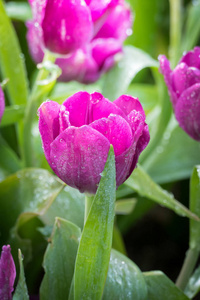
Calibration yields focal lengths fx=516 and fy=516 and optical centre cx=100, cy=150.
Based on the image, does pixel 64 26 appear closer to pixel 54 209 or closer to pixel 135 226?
pixel 54 209

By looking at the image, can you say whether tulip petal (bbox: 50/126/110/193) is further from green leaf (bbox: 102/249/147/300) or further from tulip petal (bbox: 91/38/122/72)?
tulip petal (bbox: 91/38/122/72)

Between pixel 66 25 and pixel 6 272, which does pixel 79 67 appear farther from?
pixel 6 272

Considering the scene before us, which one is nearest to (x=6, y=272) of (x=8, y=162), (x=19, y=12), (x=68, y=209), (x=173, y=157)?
(x=68, y=209)

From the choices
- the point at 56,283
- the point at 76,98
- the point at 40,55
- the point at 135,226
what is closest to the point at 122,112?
the point at 76,98

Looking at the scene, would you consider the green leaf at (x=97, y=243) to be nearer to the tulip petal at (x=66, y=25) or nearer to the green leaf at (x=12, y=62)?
the tulip petal at (x=66, y=25)

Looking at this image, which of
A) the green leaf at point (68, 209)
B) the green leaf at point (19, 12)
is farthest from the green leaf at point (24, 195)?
the green leaf at point (19, 12)

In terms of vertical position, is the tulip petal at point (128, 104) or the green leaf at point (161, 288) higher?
the tulip petal at point (128, 104)
